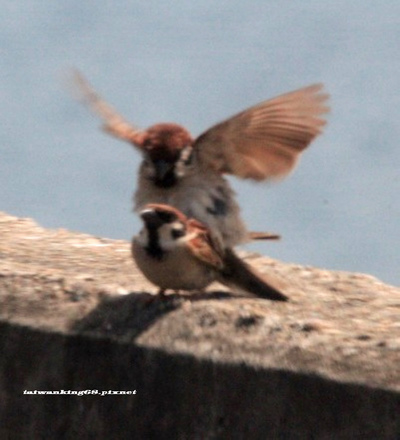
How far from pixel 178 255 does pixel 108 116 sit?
4.68 feet

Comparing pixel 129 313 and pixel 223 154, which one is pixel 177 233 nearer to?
pixel 129 313

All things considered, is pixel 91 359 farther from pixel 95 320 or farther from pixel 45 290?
pixel 45 290

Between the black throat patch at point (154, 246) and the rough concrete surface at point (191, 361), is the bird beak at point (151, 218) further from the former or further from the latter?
the rough concrete surface at point (191, 361)

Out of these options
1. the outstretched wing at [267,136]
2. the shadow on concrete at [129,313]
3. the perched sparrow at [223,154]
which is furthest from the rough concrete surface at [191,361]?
the outstretched wing at [267,136]

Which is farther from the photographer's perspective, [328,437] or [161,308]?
[161,308]

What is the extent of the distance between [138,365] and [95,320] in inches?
11.6

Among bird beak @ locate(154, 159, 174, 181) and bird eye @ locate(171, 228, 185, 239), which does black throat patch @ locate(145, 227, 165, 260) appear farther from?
bird beak @ locate(154, 159, 174, 181)

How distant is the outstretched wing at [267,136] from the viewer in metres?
5.07

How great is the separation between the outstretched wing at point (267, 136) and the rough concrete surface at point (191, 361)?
1.88 ft

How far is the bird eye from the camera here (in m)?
4.48

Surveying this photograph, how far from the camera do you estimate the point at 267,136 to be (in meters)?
5.27

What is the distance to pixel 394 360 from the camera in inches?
145

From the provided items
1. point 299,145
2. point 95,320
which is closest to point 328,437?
point 95,320

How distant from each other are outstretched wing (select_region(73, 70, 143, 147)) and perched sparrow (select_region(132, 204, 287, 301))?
1.93ft
